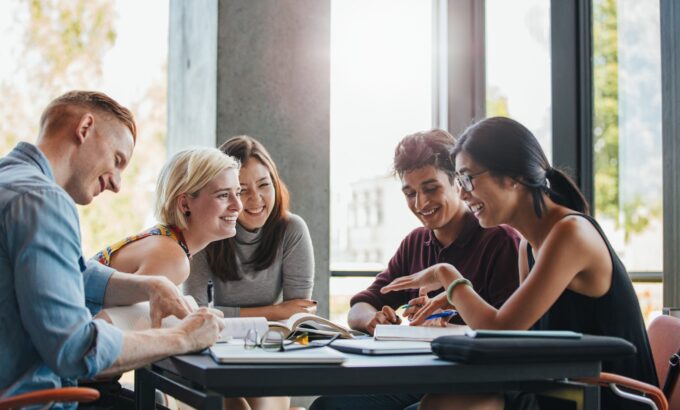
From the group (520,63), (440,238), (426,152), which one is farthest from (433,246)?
(520,63)

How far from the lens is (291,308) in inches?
131

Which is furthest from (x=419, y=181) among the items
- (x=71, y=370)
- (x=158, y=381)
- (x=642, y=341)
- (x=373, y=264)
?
(x=373, y=264)

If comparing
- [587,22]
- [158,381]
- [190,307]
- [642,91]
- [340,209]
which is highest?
[587,22]

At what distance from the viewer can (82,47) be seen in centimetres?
650

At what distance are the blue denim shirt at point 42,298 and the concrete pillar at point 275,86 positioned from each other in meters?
2.57

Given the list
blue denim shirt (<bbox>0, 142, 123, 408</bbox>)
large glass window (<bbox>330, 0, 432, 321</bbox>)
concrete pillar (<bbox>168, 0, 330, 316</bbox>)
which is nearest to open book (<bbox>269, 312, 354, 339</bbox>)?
blue denim shirt (<bbox>0, 142, 123, 408</bbox>)

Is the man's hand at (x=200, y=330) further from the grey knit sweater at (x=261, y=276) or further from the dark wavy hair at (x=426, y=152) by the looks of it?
the grey knit sweater at (x=261, y=276)

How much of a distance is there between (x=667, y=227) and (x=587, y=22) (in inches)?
50.0

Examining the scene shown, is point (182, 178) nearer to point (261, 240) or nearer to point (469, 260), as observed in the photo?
point (261, 240)

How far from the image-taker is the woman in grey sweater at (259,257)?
335cm

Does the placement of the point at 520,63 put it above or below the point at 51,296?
above

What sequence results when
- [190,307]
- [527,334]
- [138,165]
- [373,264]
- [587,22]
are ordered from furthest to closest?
[138,165], [373,264], [587,22], [190,307], [527,334]

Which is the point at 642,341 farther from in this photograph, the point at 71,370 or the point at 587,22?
the point at 587,22

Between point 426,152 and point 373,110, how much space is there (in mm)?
2118
